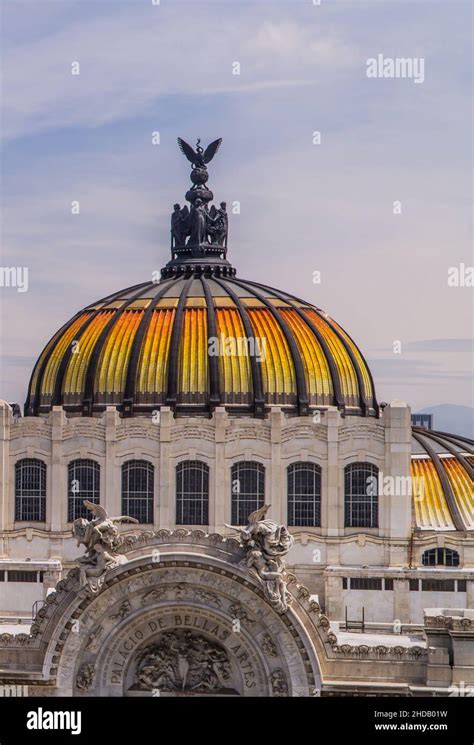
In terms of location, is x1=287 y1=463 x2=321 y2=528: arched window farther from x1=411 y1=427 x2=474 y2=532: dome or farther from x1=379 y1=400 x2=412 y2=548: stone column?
x1=411 y1=427 x2=474 y2=532: dome

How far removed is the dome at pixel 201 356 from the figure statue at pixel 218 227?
3381 mm

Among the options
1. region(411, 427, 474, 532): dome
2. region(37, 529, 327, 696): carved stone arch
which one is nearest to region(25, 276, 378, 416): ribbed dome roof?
region(411, 427, 474, 532): dome

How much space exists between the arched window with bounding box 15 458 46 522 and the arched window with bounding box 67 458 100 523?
5.35 feet

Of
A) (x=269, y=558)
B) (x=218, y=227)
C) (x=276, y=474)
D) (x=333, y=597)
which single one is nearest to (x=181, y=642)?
(x=269, y=558)

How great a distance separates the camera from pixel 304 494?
421 ft

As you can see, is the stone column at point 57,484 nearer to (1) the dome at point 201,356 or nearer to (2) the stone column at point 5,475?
(2) the stone column at point 5,475

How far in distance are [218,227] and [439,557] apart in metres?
25.6

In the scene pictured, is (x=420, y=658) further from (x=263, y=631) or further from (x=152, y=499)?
(x=152, y=499)

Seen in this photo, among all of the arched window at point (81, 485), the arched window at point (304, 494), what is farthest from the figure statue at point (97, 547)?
the arched window at point (304, 494)

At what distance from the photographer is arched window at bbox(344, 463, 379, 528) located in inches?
5034
